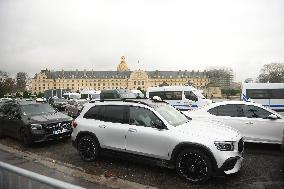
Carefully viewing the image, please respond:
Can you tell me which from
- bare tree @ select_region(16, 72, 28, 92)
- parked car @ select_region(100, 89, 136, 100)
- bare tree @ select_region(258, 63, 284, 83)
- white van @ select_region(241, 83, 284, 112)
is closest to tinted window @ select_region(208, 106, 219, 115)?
white van @ select_region(241, 83, 284, 112)

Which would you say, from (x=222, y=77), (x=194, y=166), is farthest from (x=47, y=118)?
(x=222, y=77)

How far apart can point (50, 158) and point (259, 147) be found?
6.50m

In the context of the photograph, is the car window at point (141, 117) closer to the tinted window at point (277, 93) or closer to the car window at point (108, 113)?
the car window at point (108, 113)

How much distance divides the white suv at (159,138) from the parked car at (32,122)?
241 centimetres

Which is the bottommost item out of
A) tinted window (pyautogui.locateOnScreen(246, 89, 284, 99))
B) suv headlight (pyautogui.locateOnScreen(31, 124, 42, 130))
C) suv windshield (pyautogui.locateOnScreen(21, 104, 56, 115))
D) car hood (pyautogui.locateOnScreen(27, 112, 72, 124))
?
suv headlight (pyautogui.locateOnScreen(31, 124, 42, 130))

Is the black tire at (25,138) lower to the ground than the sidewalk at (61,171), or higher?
higher

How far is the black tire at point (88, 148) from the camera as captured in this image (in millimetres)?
7828

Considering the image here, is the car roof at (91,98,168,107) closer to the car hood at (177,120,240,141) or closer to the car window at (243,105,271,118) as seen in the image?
the car hood at (177,120,240,141)

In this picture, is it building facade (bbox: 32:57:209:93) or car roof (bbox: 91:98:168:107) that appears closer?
car roof (bbox: 91:98:168:107)

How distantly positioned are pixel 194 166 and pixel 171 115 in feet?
5.24

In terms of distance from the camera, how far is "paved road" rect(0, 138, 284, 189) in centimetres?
611

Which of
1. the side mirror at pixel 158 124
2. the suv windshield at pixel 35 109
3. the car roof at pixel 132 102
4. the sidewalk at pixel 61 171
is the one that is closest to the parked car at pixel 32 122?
the suv windshield at pixel 35 109

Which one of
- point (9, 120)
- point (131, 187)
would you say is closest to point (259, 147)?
point (131, 187)

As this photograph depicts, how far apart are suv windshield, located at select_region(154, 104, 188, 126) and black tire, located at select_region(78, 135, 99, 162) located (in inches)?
78.2
